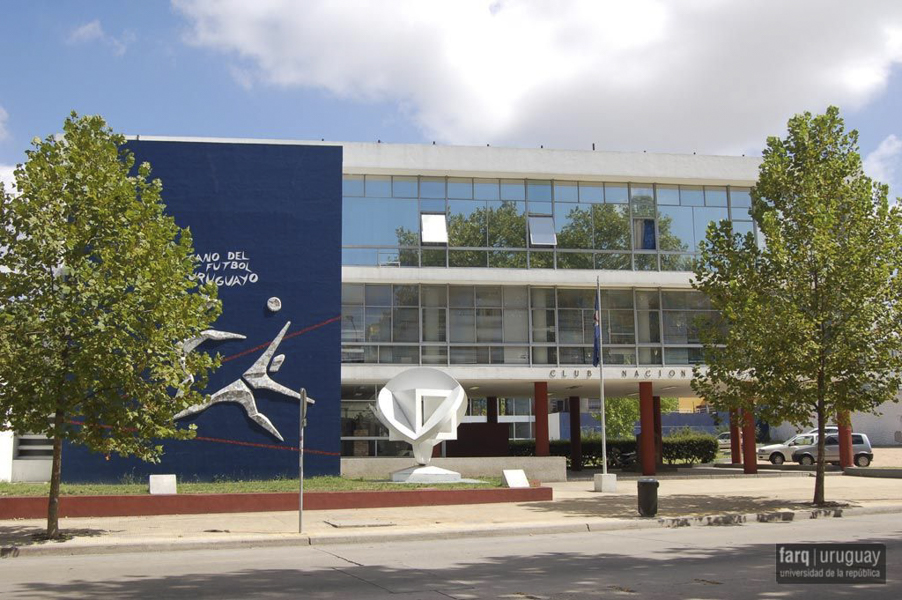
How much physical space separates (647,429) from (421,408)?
10.6m

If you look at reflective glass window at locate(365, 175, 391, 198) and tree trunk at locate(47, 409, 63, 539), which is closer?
tree trunk at locate(47, 409, 63, 539)

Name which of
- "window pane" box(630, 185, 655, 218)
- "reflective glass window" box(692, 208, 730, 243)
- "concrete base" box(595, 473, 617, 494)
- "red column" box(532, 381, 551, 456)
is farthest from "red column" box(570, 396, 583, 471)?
"concrete base" box(595, 473, 617, 494)

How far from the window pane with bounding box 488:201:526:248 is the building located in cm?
5

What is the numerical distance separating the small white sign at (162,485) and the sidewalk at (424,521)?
1.50m

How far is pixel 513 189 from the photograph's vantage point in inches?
1312

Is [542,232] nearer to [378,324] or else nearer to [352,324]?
[378,324]

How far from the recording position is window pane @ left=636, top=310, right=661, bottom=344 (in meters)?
33.5

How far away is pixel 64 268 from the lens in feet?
53.9

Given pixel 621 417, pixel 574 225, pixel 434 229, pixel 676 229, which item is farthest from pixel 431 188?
pixel 621 417

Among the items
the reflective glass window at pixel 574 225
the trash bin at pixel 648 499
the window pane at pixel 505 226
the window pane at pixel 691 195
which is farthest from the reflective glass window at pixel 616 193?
the trash bin at pixel 648 499

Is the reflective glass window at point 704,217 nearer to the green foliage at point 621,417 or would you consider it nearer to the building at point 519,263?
the building at point 519,263

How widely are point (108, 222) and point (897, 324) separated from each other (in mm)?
18019

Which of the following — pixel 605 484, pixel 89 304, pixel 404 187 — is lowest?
pixel 605 484

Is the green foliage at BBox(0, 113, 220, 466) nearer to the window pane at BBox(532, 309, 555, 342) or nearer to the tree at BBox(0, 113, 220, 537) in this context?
the tree at BBox(0, 113, 220, 537)
